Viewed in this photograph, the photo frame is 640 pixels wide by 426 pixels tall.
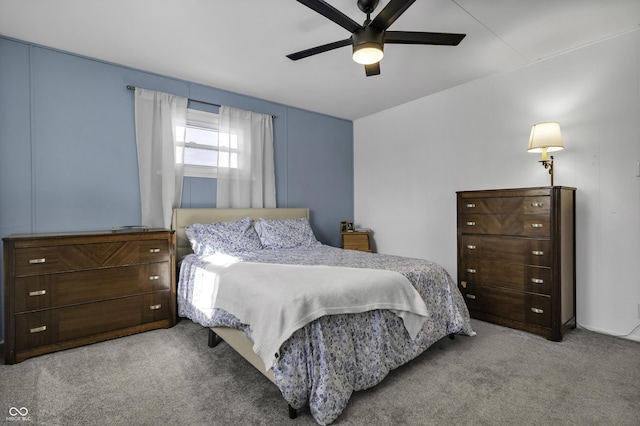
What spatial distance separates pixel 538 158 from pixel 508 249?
1036 millimetres

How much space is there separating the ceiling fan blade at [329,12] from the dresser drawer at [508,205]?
80.7 inches

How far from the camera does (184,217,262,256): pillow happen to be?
318 centimetres

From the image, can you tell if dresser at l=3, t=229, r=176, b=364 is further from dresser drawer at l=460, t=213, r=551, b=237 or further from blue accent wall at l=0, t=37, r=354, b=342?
dresser drawer at l=460, t=213, r=551, b=237

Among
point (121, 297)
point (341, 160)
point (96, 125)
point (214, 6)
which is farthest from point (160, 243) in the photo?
point (341, 160)

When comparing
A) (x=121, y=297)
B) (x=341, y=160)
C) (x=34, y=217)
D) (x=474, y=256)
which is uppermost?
(x=341, y=160)

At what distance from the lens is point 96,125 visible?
120 inches

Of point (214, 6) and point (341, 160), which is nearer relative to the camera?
point (214, 6)

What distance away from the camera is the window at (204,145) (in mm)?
3613

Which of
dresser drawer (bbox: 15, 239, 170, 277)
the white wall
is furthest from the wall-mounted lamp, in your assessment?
dresser drawer (bbox: 15, 239, 170, 277)

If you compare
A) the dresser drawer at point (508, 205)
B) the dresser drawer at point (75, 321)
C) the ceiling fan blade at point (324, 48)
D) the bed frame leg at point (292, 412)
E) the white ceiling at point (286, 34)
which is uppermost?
the white ceiling at point (286, 34)

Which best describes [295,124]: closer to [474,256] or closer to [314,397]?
[474,256]

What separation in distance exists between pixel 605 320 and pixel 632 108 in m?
1.85

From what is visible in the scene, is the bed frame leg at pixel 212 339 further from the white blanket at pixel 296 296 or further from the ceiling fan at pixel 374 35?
the ceiling fan at pixel 374 35

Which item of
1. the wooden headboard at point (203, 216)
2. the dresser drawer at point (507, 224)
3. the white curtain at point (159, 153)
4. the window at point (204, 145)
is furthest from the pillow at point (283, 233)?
the dresser drawer at point (507, 224)
